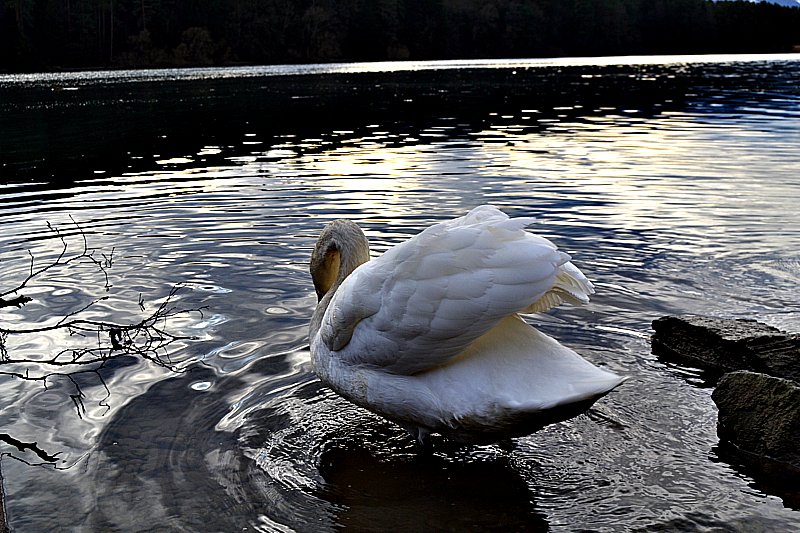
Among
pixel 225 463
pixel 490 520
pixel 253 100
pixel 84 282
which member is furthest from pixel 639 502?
pixel 253 100

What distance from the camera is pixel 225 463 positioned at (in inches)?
214

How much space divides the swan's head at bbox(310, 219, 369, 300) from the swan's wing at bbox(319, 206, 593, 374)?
1.00m

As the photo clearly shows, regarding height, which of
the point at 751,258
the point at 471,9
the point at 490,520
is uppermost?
the point at 471,9

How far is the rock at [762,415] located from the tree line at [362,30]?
8721 centimetres

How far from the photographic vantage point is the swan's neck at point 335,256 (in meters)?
6.23

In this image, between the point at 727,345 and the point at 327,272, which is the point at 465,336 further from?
the point at 727,345

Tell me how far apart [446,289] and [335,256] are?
6.72ft

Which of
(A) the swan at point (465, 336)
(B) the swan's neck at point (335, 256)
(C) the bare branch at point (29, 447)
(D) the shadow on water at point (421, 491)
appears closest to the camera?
(A) the swan at point (465, 336)

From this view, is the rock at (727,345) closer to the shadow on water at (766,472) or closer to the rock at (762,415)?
the rock at (762,415)

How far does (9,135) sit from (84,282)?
19.5 m

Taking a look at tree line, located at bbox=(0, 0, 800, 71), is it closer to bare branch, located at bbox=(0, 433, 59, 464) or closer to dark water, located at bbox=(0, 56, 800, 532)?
dark water, located at bbox=(0, 56, 800, 532)

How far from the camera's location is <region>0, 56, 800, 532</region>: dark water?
499 centimetres

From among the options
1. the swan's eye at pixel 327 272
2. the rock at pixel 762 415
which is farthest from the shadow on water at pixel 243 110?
the rock at pixel 762 415

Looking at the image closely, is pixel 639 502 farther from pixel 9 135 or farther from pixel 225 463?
pixel 9 135
